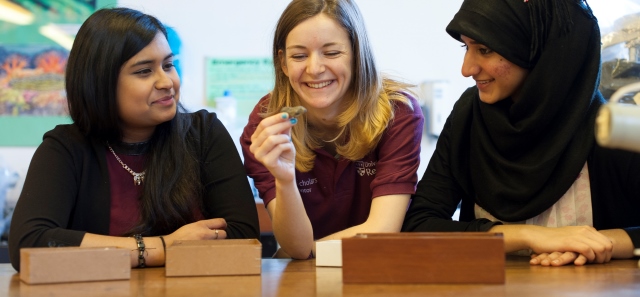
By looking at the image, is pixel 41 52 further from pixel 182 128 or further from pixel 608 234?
pixel 608 234

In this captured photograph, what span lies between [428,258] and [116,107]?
95 cm

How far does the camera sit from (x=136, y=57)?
5.74 feet

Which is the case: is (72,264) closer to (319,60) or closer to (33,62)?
(319,60)

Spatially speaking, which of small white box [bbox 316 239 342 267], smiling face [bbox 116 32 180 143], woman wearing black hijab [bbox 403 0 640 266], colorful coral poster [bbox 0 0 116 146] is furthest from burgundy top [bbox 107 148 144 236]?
colorful coral poster [bbox 0 0 116 146]

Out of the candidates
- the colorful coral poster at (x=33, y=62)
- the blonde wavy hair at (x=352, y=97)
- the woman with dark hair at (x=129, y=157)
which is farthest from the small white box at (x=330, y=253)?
the colorful coral poster at (x=33, y=62)

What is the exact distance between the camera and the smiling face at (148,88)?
176 cm

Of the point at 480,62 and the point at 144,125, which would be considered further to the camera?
the point at 144,125

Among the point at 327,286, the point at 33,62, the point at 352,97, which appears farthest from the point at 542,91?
the point at 33,62

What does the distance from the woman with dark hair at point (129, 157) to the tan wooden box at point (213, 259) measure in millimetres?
330

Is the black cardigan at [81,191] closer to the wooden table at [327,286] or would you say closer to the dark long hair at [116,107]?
the dark long hair at [116,107]

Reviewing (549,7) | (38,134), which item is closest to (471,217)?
Answer: (549,7)

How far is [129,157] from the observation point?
179 centimetres

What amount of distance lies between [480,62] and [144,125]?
82cm

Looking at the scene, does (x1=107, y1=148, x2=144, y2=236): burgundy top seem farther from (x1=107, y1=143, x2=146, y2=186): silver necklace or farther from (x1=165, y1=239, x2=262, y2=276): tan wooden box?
(x1=165, y1=239, x2=262, y2=276): tan wooden box
